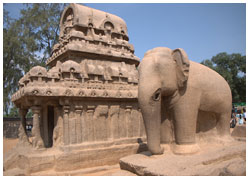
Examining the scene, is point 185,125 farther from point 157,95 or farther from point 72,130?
point 72,130

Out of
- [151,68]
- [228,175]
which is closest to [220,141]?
[228,175]

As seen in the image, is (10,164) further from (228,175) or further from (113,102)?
(228,175)

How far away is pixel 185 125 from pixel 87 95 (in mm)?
3536

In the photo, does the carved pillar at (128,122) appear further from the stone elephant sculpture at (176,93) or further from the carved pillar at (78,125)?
the stone elephant sculpture at (176,93)

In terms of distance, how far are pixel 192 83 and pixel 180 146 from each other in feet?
5.10

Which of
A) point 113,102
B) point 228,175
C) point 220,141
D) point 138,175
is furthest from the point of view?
point 113,102

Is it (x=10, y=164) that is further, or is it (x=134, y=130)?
(x=134, y=130)

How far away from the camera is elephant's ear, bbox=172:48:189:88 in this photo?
5.38 metres

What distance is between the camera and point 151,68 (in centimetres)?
529

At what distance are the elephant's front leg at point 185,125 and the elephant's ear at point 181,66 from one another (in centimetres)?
53

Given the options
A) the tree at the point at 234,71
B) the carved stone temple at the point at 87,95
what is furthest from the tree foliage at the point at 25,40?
the tree at the point at 234,71

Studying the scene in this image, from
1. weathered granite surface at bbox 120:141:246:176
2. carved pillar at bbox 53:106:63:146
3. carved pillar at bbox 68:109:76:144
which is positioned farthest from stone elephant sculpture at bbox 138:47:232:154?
carved pillar at bbox 53:106:63:146

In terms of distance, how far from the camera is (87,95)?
7.57 meters

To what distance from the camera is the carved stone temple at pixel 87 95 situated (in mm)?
7316
